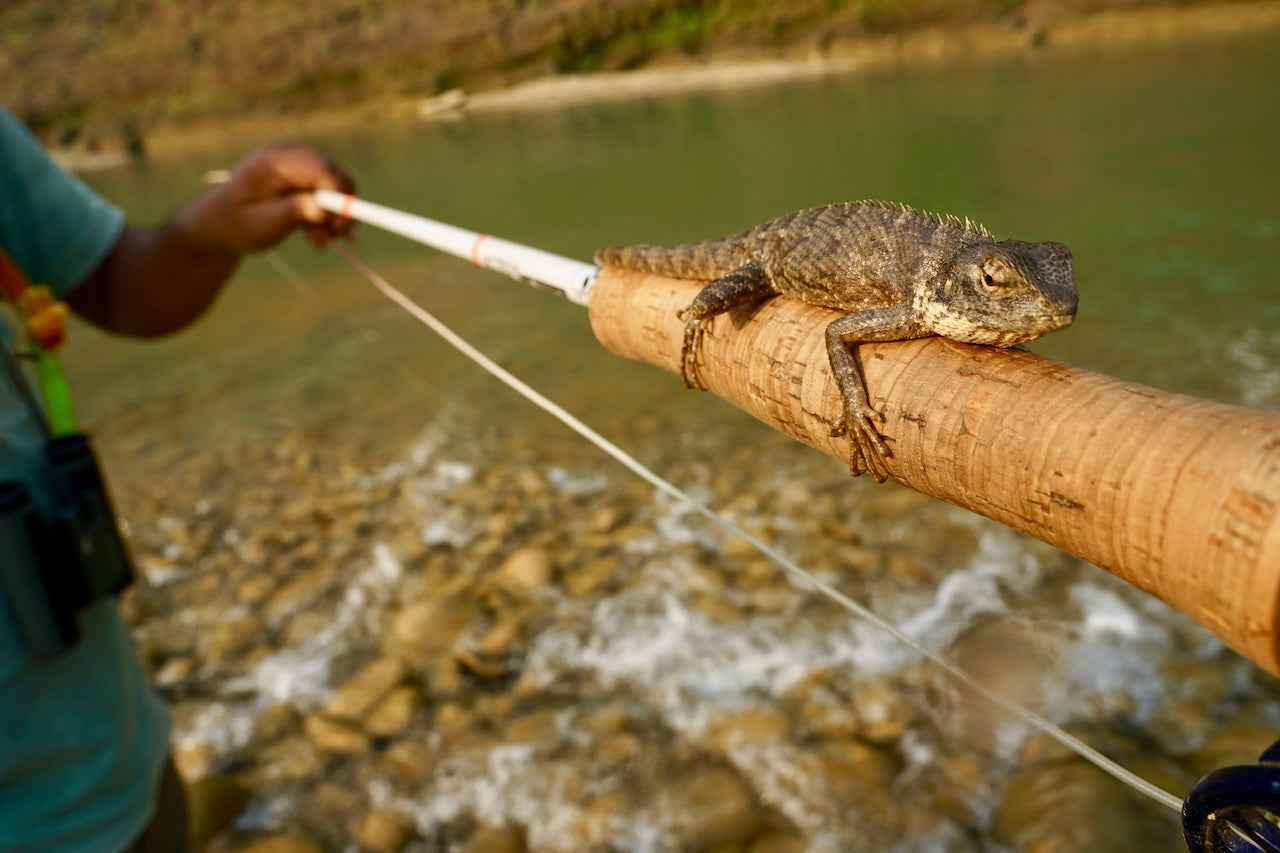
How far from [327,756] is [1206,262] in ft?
27.6

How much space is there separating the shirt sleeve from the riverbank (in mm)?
21812

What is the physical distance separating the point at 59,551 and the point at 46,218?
1.46m

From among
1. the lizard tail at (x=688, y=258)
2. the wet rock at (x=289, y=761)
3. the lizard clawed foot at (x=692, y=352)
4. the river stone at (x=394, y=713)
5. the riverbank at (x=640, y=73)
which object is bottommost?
the wet rock at (x=289, y=761)

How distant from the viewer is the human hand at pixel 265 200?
363cm

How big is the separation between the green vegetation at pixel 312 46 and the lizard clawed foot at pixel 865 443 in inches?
997

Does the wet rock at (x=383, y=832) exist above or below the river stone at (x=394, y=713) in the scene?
below

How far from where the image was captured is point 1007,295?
59.4 inches

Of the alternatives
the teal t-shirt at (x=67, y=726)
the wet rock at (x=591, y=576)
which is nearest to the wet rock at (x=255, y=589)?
the wet rock at (x=591, y=576)

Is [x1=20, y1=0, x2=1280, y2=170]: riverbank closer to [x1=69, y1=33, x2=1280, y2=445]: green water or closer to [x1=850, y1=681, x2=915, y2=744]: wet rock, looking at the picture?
[x1=69, y1=33, x2=1280, y2=445]: green water

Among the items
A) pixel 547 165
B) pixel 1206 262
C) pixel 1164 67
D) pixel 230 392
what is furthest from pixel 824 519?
pixel 1164 67

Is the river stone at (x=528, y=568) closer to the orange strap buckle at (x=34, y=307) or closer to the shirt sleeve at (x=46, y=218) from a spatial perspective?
the shirt sleeve at (x=46, y=218)

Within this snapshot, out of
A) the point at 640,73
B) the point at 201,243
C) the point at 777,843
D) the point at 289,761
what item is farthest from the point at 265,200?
the point at 640,73

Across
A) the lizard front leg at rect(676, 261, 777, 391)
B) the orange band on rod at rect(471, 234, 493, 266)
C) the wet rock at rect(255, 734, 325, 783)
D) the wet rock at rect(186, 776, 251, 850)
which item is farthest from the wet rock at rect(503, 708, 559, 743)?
the lizard front leg at rect(676, 261, 777, 391)

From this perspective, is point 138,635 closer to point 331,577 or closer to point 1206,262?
point 331,577
